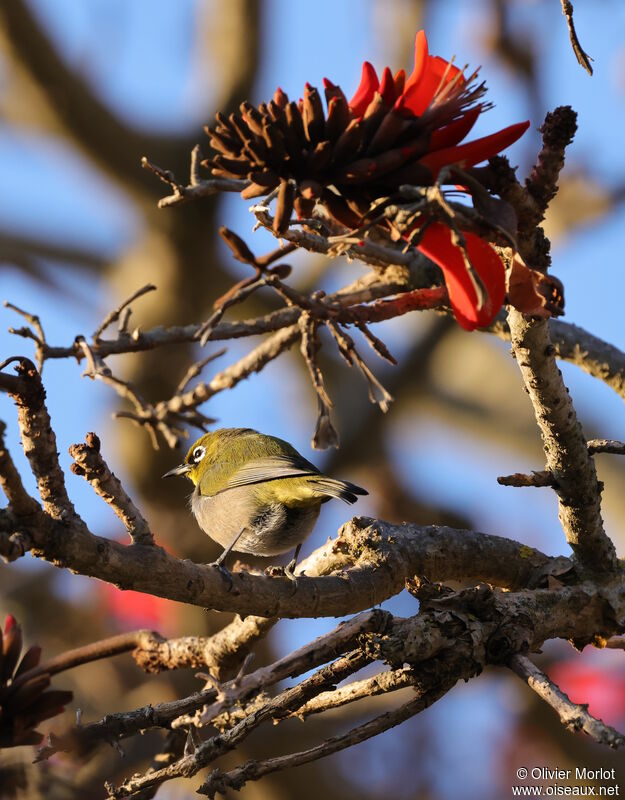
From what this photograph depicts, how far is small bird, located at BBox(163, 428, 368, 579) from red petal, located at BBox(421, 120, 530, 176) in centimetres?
144

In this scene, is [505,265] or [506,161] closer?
[506,161]

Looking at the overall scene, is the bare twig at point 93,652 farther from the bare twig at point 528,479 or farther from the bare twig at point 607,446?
the bare twig at point 607,446

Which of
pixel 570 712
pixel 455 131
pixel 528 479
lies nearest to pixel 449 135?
pixel 455 131

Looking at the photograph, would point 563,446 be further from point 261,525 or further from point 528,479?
point 261,525

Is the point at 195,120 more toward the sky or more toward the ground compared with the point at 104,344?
more toward the sky

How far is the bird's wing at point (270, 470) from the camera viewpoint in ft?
10.2

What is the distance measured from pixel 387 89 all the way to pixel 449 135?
0.42 ft

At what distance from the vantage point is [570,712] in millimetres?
1532

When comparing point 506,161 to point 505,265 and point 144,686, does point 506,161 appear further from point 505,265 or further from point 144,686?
point 144,686

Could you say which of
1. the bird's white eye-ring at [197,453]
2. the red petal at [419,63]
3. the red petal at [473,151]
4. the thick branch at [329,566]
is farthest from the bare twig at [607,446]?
the bird's white eye-ring at [197,453]

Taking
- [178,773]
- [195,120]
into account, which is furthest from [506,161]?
[195,120]

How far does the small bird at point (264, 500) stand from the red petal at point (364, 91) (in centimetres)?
143

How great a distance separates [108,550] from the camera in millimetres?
1479

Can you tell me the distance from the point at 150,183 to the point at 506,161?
14.7 ft
